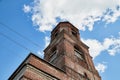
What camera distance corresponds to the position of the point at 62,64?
14539mm

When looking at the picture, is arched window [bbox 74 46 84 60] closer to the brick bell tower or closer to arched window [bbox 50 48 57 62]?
the brick bell tower

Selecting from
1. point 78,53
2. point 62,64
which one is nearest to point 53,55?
point 78,53

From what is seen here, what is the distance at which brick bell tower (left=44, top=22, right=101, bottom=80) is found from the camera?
572 inches

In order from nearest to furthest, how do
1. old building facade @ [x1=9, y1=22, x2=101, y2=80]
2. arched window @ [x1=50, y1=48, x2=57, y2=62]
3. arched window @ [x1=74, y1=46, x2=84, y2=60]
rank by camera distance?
old building facade @ [x1=9, y1=22, x2=101, y2=80], arched window @ [x1=50, y1=48, x2=57, y2=62], arched window @ [x1=74, y1=46, x2=84, y2=60]

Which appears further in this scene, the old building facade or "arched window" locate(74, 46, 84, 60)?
"arched window" locate(74, 46, 84, 60)

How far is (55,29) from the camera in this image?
2330cm

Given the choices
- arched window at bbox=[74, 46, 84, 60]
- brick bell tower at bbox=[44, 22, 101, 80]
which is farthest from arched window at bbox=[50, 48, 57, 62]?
arched window at bbox=[74, 46, 84, 60]

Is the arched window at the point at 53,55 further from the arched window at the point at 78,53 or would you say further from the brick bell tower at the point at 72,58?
the arched window at the point at 78,53

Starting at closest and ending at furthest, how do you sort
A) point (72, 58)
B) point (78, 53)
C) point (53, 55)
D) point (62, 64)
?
point (62, 64)
point (72, 58)
point (53, 55)
point (78, 53)

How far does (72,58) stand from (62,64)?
1701 mm

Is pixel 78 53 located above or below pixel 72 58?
above

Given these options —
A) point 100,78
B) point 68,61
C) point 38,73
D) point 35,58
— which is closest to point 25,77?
point 38,73

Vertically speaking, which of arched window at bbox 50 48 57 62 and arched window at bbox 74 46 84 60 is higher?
arched window at bbox 74 46 84 60

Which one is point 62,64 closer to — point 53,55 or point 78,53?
point 53,55
